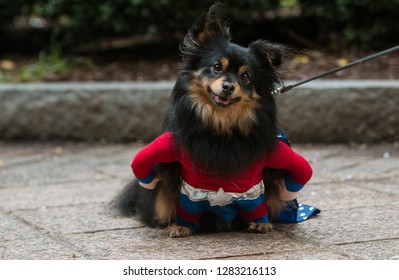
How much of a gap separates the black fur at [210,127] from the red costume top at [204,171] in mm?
37

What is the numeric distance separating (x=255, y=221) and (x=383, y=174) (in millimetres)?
1858

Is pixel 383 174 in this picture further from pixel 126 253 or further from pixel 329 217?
pixel 126 253

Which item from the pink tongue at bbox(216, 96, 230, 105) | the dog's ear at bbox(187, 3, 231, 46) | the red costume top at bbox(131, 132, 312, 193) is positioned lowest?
the red costume top at bbox(131, 132, 312, 193)

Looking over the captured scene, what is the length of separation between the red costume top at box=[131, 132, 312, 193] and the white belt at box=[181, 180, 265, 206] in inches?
0.7

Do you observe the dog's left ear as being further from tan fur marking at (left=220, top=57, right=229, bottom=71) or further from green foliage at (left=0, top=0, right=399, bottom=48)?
green foliage at (left=0, top=0, right=399, bottom=48)

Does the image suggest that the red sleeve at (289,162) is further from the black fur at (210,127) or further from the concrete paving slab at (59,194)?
the concrete paving slab at (59,194)

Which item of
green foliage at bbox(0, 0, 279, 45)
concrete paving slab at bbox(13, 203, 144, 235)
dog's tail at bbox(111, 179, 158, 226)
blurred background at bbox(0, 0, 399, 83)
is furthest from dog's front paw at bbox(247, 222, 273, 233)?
green foliage at bbox(0, 0, 279, 45)

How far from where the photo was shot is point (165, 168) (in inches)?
137

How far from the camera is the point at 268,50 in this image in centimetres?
340

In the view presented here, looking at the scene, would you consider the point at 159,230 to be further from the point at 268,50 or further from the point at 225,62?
the point at 268,50

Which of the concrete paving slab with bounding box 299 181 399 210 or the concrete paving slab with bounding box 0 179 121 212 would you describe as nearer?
the concrete paving slab with bounding box 299 181 399 210

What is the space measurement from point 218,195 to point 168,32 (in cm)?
478

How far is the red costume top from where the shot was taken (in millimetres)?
3359

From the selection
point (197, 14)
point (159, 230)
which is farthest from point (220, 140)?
point (197, 14)
